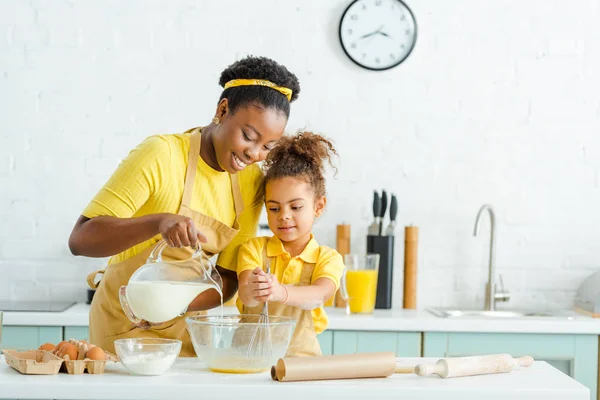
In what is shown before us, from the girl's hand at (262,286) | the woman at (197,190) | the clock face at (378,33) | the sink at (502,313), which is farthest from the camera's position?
the clock face at (378,33)

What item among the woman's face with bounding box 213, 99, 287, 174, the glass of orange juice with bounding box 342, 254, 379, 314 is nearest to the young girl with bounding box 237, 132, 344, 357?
the woman's face with bounding box 213, 99, 287, 174

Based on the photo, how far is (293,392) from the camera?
1.66 metres

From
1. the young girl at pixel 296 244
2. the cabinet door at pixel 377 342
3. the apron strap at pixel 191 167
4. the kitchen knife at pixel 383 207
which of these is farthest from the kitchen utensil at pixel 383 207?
the apron strap at pixel 191 167

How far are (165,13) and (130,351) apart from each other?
7.47ft

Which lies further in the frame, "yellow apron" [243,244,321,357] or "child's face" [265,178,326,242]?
"child's face" [265,178,326,242]

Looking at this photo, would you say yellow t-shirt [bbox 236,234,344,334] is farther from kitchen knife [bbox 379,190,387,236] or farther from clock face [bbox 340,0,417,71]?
clock face [bbox 340,0,417,71]

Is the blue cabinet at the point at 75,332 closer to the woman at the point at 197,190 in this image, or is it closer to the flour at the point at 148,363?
the woman at the point at 197,190

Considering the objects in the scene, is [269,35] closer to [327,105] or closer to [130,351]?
[327,105]

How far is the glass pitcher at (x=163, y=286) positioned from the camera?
175 centimetres

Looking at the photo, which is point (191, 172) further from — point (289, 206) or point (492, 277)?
point (492, 277)

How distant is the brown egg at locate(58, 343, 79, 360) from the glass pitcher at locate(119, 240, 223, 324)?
14 centimetres

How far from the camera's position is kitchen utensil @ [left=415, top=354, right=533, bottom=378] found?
1785 millimetres

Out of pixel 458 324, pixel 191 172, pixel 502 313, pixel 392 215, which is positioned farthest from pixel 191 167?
pixel 502 313

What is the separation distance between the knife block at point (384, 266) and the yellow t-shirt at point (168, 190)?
1.23 m
